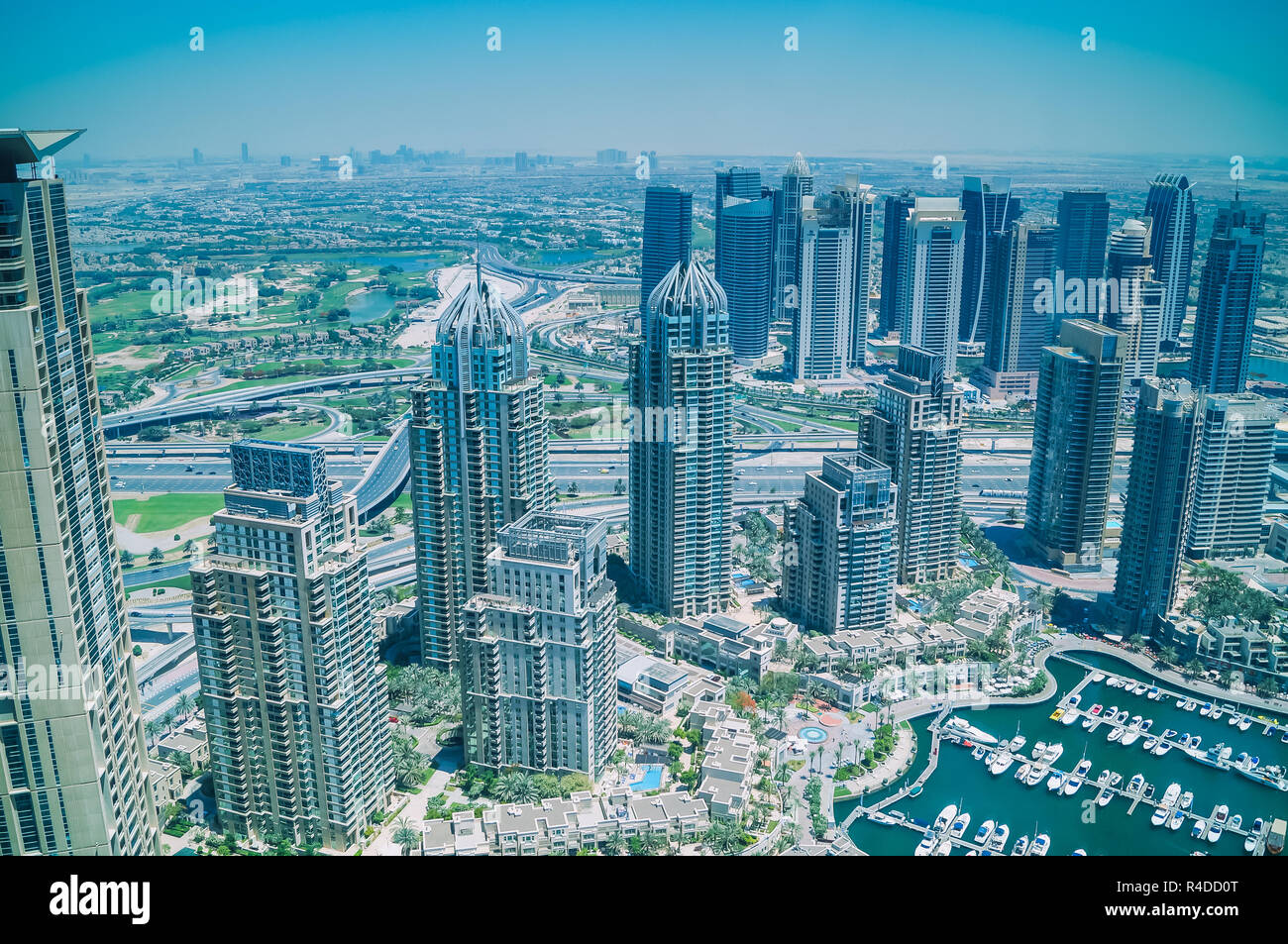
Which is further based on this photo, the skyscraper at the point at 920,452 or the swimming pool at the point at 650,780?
the skyscraper at the point at 920,452

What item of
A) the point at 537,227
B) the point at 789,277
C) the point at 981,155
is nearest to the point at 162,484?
the point at 981,155

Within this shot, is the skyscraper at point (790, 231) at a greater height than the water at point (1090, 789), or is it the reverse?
the skyscraper at point (790, 231)

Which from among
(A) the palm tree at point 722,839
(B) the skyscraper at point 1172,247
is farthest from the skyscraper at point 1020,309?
(A) the palm tree at point 722,839

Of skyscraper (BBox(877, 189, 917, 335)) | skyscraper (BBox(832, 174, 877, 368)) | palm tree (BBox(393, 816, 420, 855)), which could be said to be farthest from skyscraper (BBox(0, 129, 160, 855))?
skyscraper (BBox(877, 189, 917, 335))

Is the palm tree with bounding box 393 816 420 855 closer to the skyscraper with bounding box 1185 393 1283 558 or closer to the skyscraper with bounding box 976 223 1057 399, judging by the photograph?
the skyscraper with bounding box 1185 393 1283 558

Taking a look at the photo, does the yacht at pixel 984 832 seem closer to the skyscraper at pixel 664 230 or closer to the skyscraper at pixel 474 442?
the skyscraper at pixel 474 442

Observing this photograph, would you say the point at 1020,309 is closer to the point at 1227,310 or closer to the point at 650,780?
the point at 1227,310
